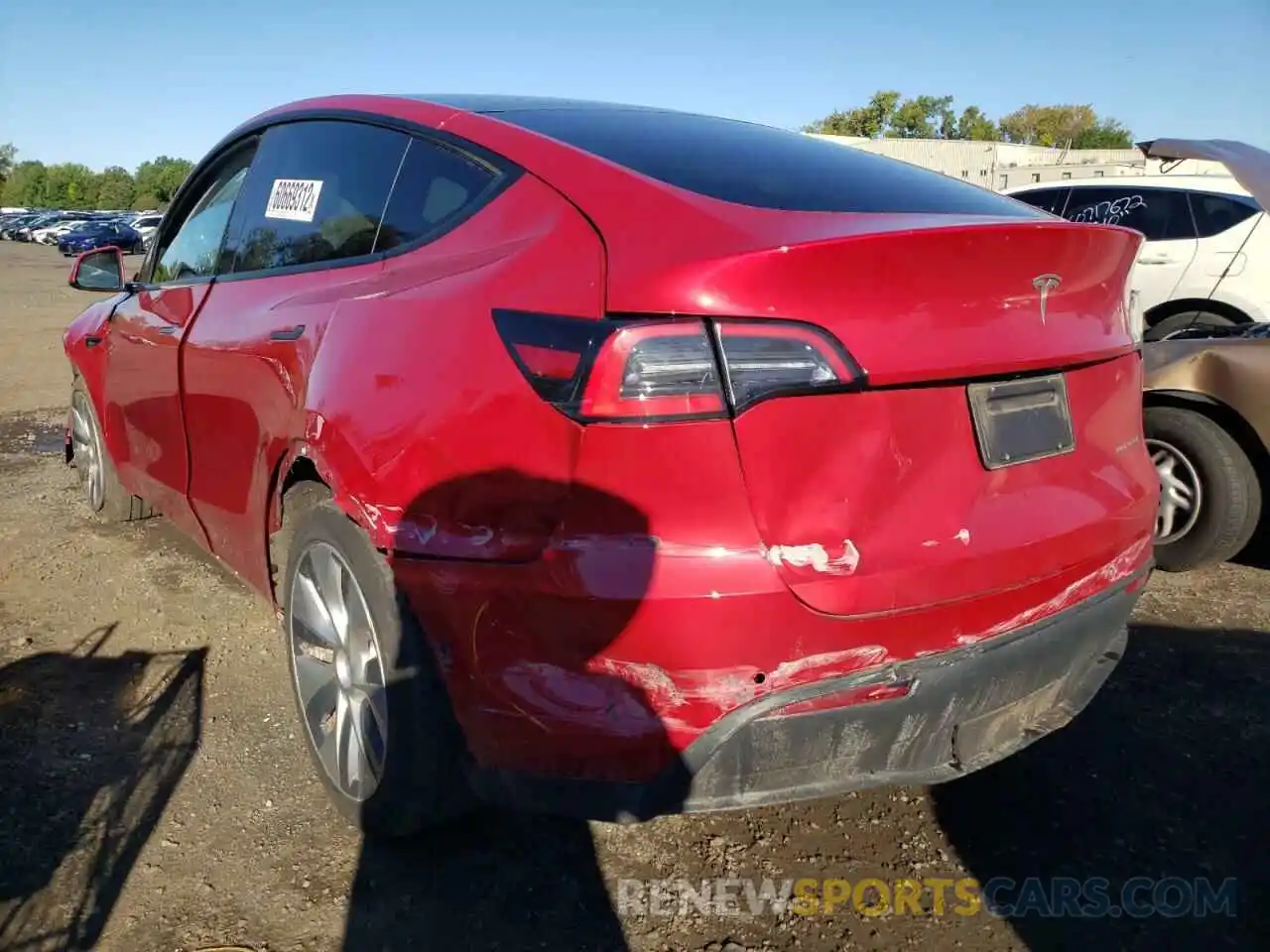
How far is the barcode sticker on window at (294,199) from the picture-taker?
2.89m

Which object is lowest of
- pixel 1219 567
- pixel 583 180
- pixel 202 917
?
pixel 1219 567

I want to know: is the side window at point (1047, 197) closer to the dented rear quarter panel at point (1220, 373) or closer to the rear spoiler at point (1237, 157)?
the rear spoiler at point (1237, 157)

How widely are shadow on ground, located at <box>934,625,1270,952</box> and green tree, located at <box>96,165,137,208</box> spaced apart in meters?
96.3

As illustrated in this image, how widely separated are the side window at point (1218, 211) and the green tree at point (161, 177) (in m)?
84.4

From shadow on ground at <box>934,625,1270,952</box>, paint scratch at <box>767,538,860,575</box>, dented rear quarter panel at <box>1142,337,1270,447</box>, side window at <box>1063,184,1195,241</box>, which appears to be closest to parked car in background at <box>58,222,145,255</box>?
side window at <box>1063,184,1195,241</box>

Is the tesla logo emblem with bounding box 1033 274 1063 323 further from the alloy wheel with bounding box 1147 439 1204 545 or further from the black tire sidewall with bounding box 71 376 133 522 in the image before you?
the black tire sidewall with bounding box 71 376 133 522

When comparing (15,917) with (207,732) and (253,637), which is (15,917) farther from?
(253,637)

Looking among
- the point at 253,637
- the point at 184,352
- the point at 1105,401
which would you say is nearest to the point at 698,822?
the point at 1105,401

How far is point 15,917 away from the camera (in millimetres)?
2139

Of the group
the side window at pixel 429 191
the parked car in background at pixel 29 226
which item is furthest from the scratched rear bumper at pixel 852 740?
the parked car in background at pixel 29 226

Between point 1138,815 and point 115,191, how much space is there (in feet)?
329

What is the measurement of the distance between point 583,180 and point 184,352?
6.13ft

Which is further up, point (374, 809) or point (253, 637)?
point (374, 809)

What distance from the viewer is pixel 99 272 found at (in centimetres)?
428
